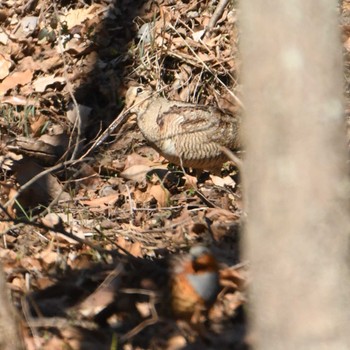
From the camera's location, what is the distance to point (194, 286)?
3.71 metres

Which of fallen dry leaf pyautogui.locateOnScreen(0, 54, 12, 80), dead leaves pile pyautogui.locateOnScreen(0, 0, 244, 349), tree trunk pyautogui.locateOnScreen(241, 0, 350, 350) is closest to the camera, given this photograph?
tree trunk pyautogui.locateOnScreen(241, 0, 350, 350)

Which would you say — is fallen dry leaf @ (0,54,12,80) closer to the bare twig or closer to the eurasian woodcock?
the bare twig

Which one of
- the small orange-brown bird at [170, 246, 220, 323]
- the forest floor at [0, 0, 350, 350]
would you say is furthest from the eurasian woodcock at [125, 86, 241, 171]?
the small orange-brown bird at [170, 246, 220, 323]

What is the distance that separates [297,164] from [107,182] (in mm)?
4701

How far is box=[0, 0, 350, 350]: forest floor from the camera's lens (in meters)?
3.72

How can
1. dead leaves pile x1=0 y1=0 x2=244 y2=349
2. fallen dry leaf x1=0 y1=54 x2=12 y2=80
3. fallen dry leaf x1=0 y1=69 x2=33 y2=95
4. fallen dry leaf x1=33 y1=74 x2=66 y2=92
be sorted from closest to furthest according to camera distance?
dead leaves pile x1=0 y1=0 x2=244 y2=349 < fallen dry leaf x1=33 y1=74 x2=66 y2=92 < fallen dry leaf x1=0 y1=69 x2=33 y2=95 < fallen dry leaf x1=0 y1=54 x2=12 y2=80

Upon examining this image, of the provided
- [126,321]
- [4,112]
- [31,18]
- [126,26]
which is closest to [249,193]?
[126,321]

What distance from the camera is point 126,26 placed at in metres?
8.59

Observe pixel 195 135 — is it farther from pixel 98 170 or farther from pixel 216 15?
pixel 216 15

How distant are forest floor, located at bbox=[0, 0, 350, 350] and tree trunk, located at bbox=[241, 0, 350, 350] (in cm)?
143

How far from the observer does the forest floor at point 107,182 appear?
12.2ft

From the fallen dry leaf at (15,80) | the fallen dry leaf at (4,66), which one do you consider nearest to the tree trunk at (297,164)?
the fallen dry leaf at (15,80)

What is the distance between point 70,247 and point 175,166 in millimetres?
2404

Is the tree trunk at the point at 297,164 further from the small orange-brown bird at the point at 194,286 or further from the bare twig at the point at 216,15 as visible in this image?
the bare twig at the point at 216,15
